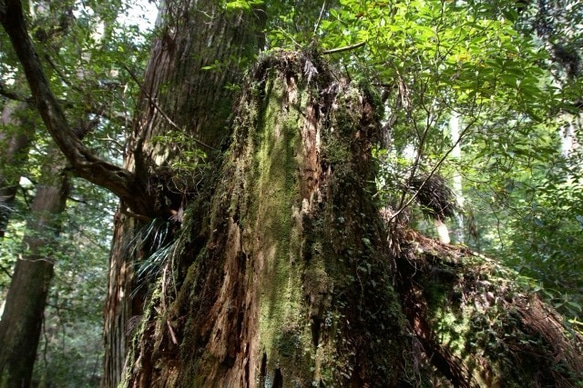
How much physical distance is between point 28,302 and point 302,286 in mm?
7944

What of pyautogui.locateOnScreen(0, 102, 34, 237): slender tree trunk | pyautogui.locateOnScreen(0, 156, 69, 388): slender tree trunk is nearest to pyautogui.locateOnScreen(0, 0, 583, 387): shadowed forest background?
pyautogui.locateOnScreen(0, 102, 34, 237): slender tree trunk

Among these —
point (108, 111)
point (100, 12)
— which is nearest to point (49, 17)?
point (100, 12)

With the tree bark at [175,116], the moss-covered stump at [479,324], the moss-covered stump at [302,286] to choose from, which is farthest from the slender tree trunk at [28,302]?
the moss-covered stump at [479,324]

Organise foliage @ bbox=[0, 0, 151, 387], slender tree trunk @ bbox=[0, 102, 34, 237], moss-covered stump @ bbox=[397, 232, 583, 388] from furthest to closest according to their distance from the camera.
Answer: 1. slender tree trunk @ bbox=[0, 102, 34, 237]
2. foliage @ bbox=[0, 0, 151, 387]
3. moss-covered stump @ bbox=[397, 232, 583, 388]

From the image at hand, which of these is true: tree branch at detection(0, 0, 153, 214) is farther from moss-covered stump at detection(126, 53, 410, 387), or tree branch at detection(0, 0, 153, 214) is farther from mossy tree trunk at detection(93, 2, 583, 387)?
moss-covered stump at detection(126, 53, 410, 387)

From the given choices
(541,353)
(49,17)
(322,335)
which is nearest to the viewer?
(322,335)

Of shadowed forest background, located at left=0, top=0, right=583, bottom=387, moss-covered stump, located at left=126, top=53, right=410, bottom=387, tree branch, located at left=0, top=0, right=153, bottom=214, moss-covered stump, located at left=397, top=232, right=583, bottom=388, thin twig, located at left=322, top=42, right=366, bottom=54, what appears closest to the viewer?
moss-covered stump, located at left=126, top=53, right=410, bottom=387

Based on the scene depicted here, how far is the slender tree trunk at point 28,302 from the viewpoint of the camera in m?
7.39

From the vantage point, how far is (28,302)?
25.4ft

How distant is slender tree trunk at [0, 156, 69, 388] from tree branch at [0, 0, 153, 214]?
203 inches

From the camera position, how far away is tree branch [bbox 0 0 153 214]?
261 cm

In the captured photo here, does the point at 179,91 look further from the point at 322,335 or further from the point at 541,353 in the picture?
the point at 541,353

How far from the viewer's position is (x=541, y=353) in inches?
126

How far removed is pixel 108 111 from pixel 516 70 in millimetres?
4467
